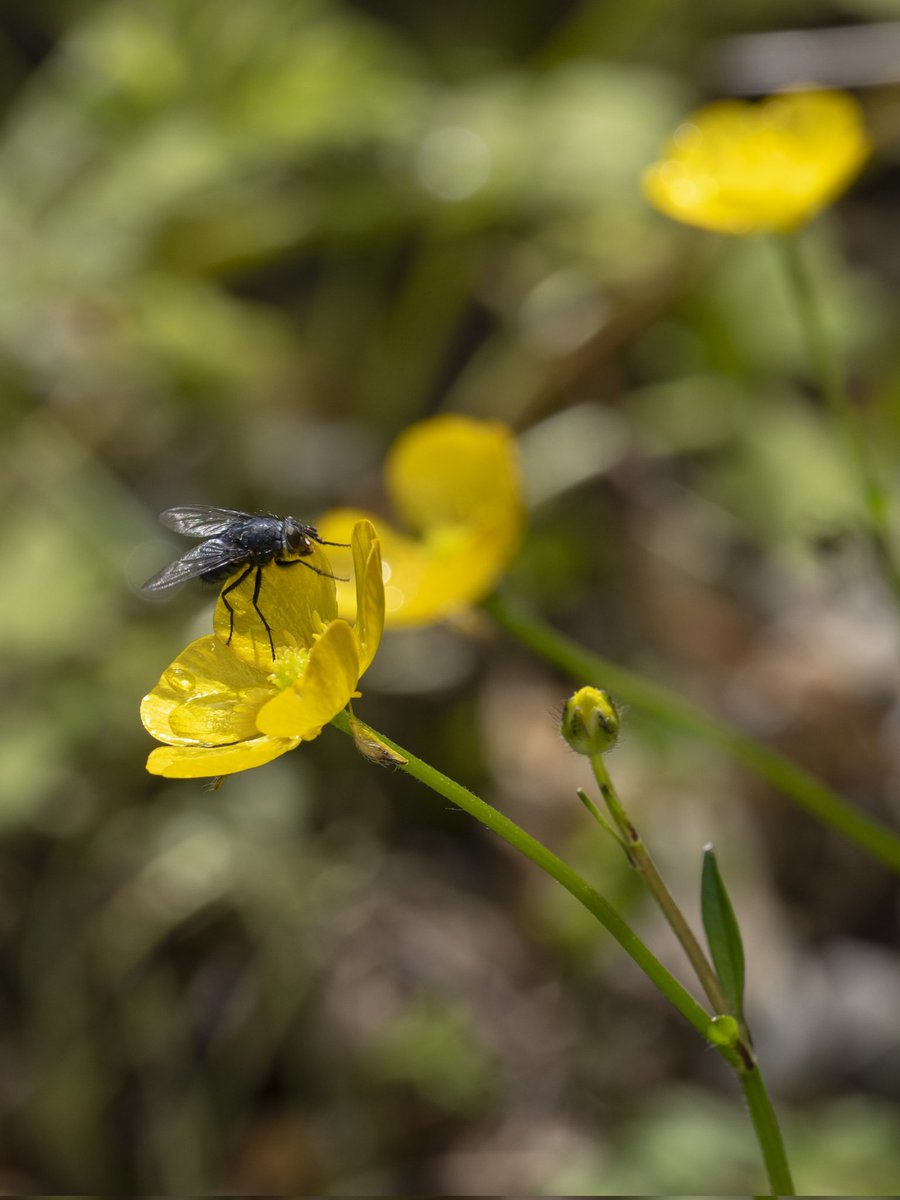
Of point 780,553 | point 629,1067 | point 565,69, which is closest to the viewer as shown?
point 629,1067

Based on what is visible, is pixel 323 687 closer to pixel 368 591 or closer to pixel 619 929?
pixel 368 591

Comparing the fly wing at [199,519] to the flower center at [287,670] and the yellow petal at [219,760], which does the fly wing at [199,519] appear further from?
the yellow petal at [219,760]

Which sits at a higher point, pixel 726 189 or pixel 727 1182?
pixel 726 189

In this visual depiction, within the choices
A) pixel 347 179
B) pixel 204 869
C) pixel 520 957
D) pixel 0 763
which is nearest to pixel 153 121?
pixel 347 179

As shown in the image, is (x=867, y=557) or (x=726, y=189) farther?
(x=867, y=557)

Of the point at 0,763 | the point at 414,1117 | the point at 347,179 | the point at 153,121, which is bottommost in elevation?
the point at 414,1117

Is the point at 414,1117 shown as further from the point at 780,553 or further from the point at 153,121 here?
the point at 153,121
